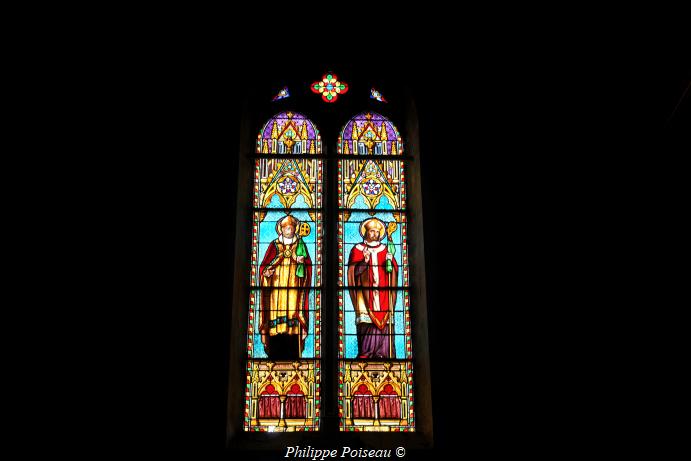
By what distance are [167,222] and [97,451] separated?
1.43 meters

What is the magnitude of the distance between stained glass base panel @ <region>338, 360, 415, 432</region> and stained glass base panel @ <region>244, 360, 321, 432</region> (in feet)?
0.58

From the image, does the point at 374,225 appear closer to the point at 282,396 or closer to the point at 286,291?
the point at 286,291

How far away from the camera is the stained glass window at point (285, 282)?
508 cm

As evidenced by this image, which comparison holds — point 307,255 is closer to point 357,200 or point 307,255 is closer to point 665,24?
point 357,200

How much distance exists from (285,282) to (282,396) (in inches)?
A: 29.6

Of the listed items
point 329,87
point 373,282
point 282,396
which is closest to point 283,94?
point 329,87

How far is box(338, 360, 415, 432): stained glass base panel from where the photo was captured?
16.5ft

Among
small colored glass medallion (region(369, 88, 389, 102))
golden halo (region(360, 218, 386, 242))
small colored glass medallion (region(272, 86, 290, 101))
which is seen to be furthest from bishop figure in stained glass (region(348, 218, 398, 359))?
small colored glass medallion (region(272, 86, 290, 101))

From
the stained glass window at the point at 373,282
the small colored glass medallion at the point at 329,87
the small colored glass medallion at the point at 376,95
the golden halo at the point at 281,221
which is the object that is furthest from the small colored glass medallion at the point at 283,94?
the golden halo at the point at 281,221

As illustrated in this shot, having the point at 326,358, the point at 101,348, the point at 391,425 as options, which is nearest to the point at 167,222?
the point at 101,348

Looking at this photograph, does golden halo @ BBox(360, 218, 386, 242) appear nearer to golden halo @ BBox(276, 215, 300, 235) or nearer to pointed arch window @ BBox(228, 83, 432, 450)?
pointed arch window @ BBox(228, 83, 432, 450)

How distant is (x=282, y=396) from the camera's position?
5086 millimetres

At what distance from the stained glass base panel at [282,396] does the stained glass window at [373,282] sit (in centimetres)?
19

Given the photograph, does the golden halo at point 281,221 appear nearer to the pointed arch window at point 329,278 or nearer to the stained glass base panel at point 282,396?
the pointed arch window at point 329,278
